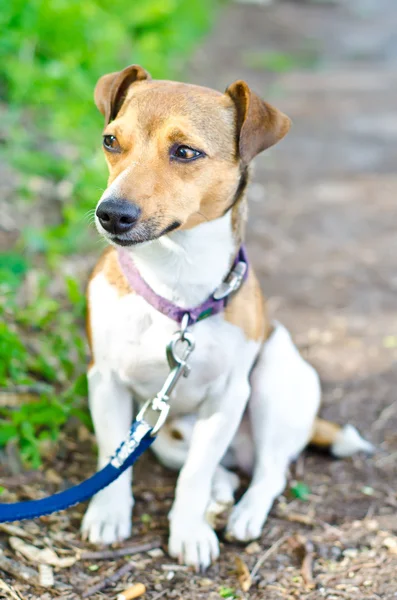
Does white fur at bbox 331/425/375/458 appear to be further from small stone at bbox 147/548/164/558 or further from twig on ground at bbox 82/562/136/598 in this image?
twig on ground at bbox 82/562/136/598

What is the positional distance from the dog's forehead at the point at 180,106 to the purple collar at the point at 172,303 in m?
0.57

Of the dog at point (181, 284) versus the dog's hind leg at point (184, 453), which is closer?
the dog at point (181, 284)

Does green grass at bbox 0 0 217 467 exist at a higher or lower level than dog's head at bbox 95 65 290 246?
lower

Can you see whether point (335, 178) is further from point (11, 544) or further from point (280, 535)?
point (11, 544)

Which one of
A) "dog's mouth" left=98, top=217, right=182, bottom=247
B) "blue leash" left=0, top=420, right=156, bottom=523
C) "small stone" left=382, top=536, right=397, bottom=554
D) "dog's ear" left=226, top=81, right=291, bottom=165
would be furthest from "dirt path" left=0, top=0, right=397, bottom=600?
"dog's ear" left=226, top=81, right=291, bottom=165

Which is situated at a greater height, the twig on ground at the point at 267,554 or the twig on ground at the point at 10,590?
the twig on ground at the point at 10,590

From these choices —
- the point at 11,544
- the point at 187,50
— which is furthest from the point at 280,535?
the point at 187,50

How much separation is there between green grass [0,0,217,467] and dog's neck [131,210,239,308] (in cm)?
99

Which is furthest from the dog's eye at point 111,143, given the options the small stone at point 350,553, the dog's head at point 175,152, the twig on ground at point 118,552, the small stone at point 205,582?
the small stone at point 350,553

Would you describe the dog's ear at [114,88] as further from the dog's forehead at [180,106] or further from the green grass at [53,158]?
the green grass at [53,158]

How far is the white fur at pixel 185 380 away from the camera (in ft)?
10.5

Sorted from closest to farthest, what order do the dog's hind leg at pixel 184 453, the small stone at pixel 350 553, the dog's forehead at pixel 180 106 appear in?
the dog's forehead at pixel 180 106, the small stone at pixel 350 553, the dog's hind leg at pixel 184 453

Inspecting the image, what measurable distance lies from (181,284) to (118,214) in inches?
22.5

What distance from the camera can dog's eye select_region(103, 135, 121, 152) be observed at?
10.1ft
